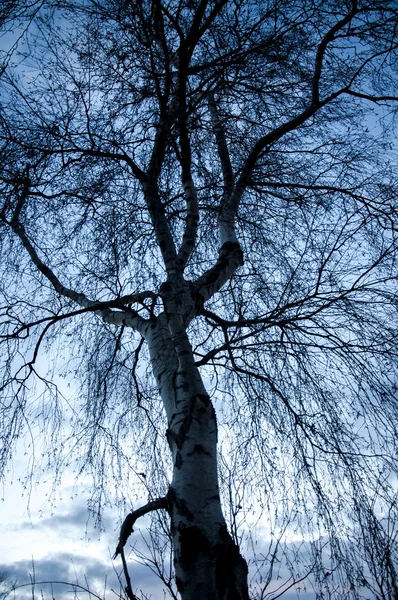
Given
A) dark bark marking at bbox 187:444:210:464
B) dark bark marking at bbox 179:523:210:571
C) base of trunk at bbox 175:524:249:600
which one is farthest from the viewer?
dark bark marking at bbox 187:444:210:464

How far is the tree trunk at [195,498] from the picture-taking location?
228 centimetres

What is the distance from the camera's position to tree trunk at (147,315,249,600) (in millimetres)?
2281

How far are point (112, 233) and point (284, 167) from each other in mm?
2209

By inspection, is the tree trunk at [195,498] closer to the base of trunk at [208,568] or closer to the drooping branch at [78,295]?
the base of trunk at [208,568]

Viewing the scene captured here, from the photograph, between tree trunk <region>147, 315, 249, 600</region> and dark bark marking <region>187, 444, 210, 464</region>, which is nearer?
Answer: tree trunk <region>147, 315, 249, 600</region>

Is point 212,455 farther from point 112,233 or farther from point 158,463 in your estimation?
point 112,233

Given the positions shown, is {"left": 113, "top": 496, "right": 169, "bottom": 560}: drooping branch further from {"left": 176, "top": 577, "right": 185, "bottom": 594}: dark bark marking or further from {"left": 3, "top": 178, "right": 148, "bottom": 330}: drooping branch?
{"left": 3, "top": 178, "right": 148, "bottom": 330}: drooping branch

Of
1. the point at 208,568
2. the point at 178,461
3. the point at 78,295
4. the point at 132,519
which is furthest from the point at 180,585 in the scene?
the point at 78,295

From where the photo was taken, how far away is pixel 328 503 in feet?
11.0

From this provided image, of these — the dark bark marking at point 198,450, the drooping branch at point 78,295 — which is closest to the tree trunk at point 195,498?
the dark bark marking at point 198,450

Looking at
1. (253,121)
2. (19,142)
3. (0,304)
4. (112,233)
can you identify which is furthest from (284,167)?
(0,304)

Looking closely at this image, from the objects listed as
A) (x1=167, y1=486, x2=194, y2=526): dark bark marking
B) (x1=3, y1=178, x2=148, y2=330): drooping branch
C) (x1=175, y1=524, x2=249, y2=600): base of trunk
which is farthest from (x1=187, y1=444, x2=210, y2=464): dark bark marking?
(x1=3, y1=178, x2=148, y2=330): drooping branch

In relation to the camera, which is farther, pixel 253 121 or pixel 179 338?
pixel 253 121

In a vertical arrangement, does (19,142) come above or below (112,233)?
above
